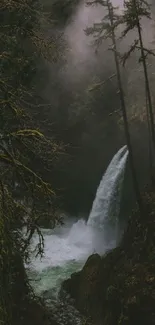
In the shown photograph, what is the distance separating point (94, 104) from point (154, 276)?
43.6ft

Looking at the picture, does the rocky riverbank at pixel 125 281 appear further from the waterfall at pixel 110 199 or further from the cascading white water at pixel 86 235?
the waterfall at pixel 110 199

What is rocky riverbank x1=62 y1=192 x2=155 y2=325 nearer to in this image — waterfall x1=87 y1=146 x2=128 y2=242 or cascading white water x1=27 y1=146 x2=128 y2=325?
cascading white water x1=27 y1=146 x2=128 y2=325

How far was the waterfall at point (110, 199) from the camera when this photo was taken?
2178cm

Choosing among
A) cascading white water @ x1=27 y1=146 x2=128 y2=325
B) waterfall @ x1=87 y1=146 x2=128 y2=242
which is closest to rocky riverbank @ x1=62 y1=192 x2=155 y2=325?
cascading white water @ x1=27 y1=146 x2=128 y2=325

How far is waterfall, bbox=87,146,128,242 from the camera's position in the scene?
21.8 metres

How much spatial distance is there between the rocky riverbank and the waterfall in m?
3.80

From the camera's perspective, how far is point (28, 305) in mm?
13539

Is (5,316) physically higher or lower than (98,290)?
lower

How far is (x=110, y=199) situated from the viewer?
72.3 feet

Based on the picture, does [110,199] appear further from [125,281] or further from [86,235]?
[125,281]

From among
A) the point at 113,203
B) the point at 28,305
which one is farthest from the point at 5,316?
the point at 113,203

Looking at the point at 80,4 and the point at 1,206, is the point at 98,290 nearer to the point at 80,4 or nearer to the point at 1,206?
the point at 1,206

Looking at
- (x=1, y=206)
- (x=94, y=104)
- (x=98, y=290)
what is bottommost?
(x=1, y=206)

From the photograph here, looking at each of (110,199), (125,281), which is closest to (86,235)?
(110,199)
